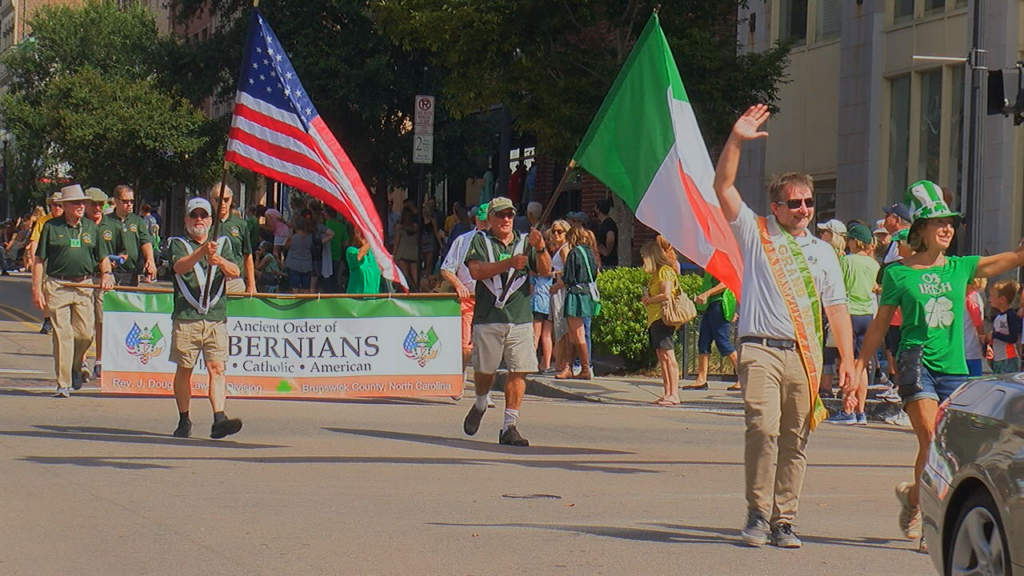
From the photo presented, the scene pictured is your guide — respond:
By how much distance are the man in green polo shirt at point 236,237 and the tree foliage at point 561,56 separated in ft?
28.1

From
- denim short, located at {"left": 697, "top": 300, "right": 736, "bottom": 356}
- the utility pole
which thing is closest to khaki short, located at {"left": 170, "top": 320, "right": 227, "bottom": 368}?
denim short, located at {"left": 697, "top": 300, "right": 736, "bottom": 356}

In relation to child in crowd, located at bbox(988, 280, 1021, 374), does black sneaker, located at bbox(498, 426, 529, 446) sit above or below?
below

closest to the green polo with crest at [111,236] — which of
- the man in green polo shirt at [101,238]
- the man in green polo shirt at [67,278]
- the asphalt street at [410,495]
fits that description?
the man in green polo shirt at [101,238]

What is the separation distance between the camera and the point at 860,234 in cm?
1523

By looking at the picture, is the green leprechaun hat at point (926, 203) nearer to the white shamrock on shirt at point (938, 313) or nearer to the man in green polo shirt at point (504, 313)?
the white shamrock on shirt at point (938, 313)

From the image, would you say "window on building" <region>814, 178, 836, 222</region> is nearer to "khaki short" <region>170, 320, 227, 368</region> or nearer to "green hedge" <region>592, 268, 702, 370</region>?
"green hedge" <region>592, 268, 702, 370</region>

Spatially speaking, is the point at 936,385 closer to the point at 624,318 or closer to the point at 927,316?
the point at 927,316

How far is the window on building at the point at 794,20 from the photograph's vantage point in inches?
1066

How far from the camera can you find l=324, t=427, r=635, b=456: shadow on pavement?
1154 cm

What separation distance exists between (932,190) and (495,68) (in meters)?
15.6

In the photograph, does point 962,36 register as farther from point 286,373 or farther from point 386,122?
point 386,122

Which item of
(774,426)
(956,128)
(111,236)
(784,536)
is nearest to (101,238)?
(111,236)

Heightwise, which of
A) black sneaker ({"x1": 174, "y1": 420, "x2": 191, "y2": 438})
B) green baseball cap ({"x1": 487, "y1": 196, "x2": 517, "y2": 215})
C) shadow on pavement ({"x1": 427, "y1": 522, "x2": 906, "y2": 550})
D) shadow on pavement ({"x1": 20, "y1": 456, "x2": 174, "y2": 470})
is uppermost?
green baseball cap ({"x1": 487, "y1": 196, "x2": 517, "y2": 215})

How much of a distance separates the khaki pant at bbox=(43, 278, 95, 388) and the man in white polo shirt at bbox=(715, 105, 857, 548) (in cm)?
833
